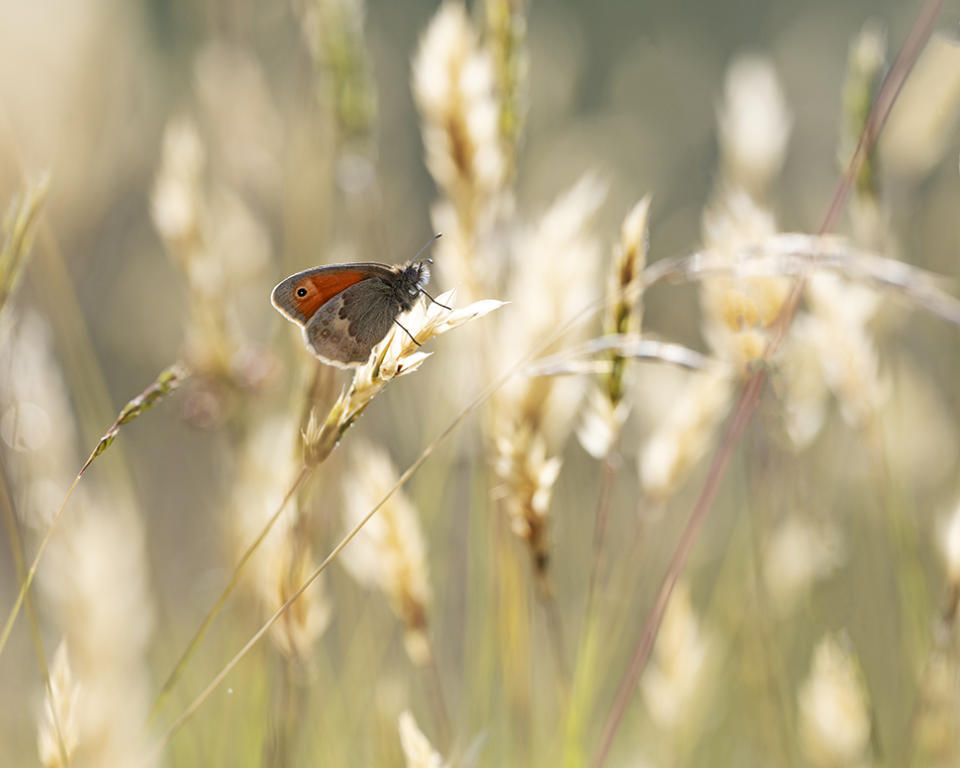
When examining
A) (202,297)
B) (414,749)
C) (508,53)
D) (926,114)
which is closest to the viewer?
(414,749)

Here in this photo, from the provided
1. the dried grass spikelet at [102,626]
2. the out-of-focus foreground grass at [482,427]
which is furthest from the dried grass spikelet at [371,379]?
the dried grass spikelet at [102,626]

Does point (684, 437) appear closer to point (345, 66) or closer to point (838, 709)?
point (838, 709)

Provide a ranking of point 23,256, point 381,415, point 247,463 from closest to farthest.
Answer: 1. point 23,256
2. point 247,463
3. point 381,415

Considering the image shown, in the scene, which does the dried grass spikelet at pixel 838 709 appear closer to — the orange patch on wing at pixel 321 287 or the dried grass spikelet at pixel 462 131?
the dried grass spikelet at pixel 462 131

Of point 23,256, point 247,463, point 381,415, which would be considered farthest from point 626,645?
point 23,256

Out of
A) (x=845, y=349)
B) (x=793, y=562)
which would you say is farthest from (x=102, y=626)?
(x=793, y=562)

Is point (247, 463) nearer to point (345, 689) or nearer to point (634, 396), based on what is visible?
point (345, 689)
